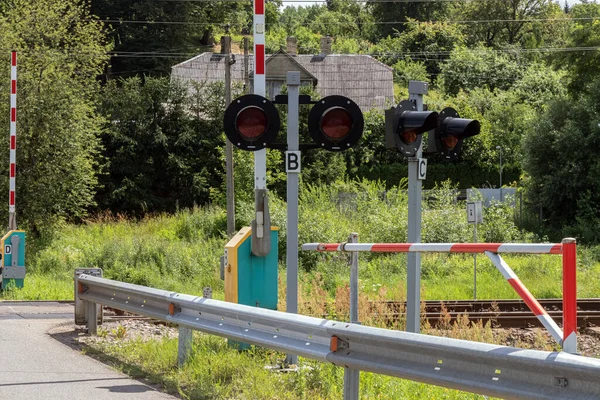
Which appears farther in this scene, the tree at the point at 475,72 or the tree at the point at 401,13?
the tree at the point at 401,13

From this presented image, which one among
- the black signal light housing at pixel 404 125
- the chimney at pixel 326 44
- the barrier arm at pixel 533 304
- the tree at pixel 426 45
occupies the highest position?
the tree at pixel 426 45

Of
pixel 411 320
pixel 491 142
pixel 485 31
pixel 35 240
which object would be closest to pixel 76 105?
pixel 35 240

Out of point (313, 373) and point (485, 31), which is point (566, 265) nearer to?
point (313, 373)

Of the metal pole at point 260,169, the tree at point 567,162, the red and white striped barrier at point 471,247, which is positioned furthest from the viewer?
the tree at point 567,162

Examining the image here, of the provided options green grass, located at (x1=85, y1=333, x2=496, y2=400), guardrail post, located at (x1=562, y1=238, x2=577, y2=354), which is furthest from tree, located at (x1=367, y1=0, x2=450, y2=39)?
guardrail post, located at (x1=562, y1=238, x2=577, y2=354)

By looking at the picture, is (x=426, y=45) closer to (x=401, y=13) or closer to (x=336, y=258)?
(x=401, y=13)

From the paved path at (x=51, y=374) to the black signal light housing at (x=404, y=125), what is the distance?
130 inches

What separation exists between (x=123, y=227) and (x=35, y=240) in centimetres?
644

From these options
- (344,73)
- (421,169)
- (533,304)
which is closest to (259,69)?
(421,169)

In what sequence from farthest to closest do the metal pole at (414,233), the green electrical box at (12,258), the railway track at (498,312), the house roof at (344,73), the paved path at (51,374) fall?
the house roof at (344,73)
the green electrical box at (12,258)
the railway track at (498,312)
the metal pole at (414,233)
the paved path at (51,374)

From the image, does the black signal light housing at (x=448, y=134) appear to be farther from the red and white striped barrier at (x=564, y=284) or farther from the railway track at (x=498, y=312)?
the red and white striped barrier at (x=564, y=284)

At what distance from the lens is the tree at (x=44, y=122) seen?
92.7ft

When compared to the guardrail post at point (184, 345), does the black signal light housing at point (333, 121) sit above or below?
above

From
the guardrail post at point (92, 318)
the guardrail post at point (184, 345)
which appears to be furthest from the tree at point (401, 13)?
the guardrail post at point (184, 345)
